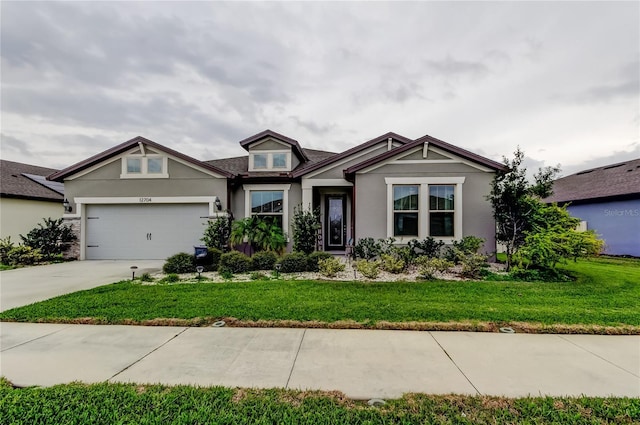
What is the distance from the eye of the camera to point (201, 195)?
39.9ft

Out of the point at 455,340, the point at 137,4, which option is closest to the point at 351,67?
the point at 137,4

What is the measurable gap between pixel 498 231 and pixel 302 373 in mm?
8699

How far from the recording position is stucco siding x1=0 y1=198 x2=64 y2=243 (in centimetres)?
1361

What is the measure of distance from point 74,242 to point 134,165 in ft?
12.8

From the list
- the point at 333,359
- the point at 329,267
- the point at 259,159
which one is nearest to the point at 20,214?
the point at 259,159

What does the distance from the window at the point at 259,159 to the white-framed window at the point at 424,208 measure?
5.51 meters

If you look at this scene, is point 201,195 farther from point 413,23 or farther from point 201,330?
point 413,23

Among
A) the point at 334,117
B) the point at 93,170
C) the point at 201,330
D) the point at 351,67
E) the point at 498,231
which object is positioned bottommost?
the point at 201,330

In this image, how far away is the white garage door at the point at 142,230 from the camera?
40.0ft

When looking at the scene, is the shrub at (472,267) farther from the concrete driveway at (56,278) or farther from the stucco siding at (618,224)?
the stucco siding at (618,224)

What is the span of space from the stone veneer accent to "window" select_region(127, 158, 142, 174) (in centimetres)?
286

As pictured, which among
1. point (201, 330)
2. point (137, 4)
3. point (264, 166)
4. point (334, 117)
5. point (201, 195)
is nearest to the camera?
point (201, 330)

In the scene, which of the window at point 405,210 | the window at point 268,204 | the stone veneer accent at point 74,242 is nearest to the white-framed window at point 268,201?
the window at point 268,204

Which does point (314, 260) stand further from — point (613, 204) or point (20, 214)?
point (613, 204)
